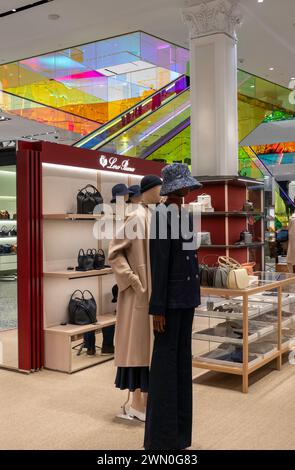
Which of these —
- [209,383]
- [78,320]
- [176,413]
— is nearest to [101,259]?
[78,320]

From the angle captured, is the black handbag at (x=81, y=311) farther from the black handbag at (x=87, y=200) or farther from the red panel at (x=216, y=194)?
the red panel at (x=216, y=194)

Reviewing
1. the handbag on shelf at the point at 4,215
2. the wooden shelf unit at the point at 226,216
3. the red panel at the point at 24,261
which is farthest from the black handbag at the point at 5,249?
the red panel at the point at 24,261

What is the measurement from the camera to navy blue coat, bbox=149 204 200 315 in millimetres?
2975

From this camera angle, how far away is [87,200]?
5863mm

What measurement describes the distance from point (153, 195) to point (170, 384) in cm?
127

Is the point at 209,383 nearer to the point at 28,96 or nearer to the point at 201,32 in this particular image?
the point at 201,32

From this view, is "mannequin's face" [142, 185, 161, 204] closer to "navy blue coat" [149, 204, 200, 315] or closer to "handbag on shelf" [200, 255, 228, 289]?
"navy blue coat" [149, 204, 200, 315]

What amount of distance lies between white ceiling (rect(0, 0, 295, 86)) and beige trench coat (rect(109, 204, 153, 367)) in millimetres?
4565

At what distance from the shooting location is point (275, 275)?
574 cm

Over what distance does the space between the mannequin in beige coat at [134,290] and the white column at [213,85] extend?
144 inches

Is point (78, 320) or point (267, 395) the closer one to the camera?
point (267, 395)

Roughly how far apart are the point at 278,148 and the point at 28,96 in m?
11.3

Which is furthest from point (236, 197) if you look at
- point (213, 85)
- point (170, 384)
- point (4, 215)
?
point (170, 384)
